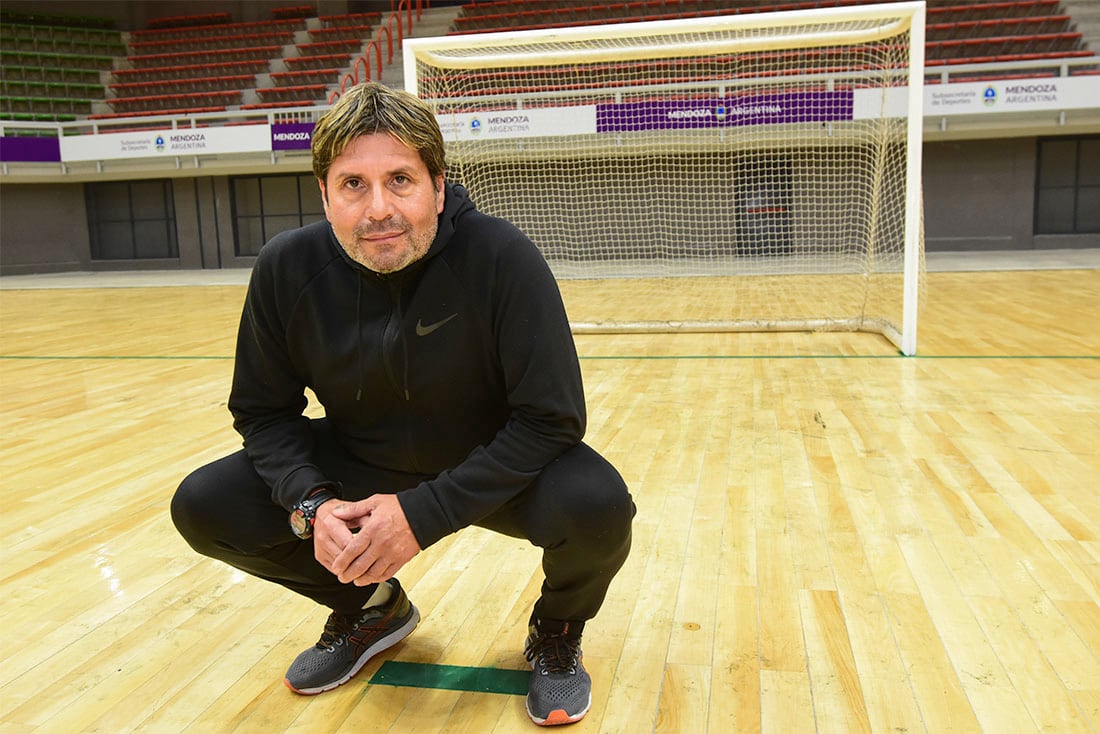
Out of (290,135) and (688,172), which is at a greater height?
(290,135)

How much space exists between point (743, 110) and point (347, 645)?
28.4ft

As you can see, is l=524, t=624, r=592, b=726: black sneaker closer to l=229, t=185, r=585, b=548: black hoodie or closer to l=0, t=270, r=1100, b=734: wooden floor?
l=0, t=270, r=1100, b=734: wooden floor

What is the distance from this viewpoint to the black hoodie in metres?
1.37

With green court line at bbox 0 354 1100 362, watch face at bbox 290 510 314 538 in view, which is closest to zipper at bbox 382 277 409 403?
watch face at bbox 290 510 314 538

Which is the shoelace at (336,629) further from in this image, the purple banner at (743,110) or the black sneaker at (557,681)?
the purple banner at (743,110)

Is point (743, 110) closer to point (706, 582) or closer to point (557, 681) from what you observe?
point (706, 582)

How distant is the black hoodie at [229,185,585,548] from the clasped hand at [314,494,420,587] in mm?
25

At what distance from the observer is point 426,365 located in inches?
56.4

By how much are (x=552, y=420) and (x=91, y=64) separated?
16.3m

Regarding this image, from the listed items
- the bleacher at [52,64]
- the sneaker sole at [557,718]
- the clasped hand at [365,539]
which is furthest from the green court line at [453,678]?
the bleacher at [52,64]

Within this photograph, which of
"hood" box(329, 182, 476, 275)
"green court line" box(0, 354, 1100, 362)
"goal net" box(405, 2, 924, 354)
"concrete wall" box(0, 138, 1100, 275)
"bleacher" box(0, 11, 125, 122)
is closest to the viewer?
"hood" box(329, 182, 476, 275)

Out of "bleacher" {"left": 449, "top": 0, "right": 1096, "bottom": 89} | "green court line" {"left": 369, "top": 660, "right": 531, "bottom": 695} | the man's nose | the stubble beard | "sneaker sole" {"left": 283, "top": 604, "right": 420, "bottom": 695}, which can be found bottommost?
"green court line" {"left": 369, "top": 660, "right": 531, "bottom": 695}

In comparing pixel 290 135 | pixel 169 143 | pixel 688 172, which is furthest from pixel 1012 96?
pixel 169 143

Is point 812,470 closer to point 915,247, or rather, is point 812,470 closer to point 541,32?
point 915,247
